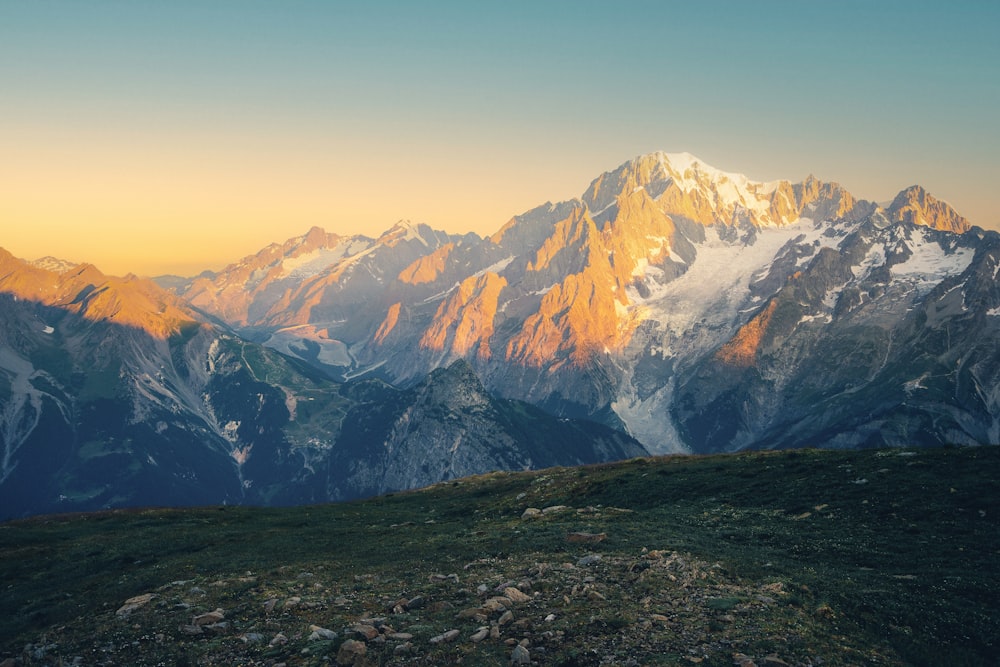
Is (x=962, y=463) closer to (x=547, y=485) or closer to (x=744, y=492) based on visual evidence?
(x=744, y=492)

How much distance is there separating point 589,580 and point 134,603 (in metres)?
26.4

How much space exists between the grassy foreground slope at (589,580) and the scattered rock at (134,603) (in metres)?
0.17

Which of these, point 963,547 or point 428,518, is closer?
point 963,547

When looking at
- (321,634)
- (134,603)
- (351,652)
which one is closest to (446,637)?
(351,652)

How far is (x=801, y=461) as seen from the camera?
6594cm

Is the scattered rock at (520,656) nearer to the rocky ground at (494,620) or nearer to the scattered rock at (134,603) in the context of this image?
the rocky ground at (494,620)

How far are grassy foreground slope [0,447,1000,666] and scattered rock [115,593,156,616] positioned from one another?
6.7 inches

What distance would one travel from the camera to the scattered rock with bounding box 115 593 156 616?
126ft

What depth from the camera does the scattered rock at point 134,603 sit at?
126 ft

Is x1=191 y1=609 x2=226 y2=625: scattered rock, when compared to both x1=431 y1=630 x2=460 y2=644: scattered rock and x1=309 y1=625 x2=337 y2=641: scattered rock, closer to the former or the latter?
x1=309 y1=625 x2=337 y2=641: scattered rock

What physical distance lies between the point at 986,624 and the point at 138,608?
139ft

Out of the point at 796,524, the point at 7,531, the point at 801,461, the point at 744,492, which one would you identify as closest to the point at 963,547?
the point at 796,524

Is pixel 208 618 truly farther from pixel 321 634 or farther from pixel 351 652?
pixel 351 652

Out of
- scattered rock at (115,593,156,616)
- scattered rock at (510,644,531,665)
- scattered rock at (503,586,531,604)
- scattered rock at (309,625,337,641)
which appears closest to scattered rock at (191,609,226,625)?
scattered rock at (115,593,156,616)
